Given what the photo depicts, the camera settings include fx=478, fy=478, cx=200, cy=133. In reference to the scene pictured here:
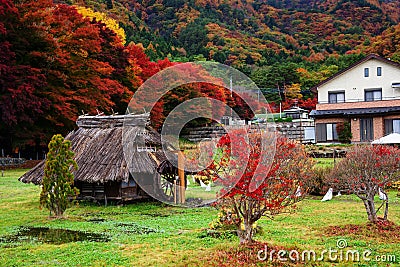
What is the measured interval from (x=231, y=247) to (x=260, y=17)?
88.6 meters

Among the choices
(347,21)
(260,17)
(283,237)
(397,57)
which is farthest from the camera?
(260,17)

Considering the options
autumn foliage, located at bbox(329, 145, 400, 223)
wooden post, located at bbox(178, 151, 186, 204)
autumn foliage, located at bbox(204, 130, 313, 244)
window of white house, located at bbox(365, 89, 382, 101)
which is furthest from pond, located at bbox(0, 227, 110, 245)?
window of white house, located at bbox(365, 89, 382, 101)

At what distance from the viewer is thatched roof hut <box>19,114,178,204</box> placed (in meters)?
16.9

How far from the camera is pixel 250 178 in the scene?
952 centimetres

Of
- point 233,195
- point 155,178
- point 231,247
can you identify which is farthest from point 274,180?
point 155,178

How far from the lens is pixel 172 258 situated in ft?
31.7

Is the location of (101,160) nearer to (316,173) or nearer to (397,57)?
(316,173)

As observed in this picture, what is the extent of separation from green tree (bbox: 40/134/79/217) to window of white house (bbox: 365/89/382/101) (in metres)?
27.4

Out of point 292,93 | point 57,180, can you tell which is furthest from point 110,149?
point 292,93

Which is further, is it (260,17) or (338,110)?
(260,17)

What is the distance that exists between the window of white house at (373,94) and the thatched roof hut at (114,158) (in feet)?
73.7

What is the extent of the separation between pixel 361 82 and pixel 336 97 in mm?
2192

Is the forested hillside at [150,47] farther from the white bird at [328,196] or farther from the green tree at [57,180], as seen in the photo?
the green tree at [57,180]

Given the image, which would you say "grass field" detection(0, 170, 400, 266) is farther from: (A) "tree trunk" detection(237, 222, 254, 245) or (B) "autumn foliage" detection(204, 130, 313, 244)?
(B) "autumn foliage" detection(204, 130, 313, 244)
